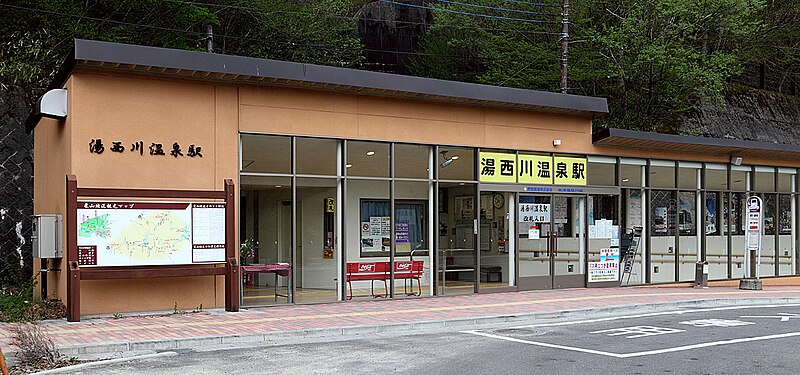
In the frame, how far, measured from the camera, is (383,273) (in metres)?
18.2

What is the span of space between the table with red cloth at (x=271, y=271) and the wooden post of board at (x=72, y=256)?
10.6 feet

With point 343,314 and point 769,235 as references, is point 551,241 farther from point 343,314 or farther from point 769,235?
point 769,235

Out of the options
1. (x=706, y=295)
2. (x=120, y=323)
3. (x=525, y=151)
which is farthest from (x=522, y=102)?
(x=120, y=323)

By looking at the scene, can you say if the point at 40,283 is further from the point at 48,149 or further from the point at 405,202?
the point at 405,202

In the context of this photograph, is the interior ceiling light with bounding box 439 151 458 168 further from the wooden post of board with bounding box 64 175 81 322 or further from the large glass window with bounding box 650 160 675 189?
the wooden post of board with bounding box 64 175 81 322

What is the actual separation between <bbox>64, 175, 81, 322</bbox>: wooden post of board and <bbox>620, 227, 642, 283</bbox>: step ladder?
45.7 ft

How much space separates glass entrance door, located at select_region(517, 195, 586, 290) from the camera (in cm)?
2048

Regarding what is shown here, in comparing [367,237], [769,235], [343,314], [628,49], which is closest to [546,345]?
[343,314]

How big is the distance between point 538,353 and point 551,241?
984 centimetres

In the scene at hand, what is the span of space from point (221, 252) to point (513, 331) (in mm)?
5555

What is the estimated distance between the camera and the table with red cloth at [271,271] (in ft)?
53.5

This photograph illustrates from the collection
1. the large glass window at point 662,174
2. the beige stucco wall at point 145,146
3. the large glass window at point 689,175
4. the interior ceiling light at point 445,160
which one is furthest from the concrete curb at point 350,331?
the large glass window at point 689,175

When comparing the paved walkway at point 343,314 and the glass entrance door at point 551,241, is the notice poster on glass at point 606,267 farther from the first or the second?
the paved walkway at point 343,314

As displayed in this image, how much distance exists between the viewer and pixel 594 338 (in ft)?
41.8
